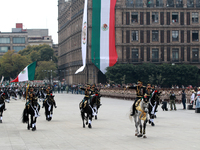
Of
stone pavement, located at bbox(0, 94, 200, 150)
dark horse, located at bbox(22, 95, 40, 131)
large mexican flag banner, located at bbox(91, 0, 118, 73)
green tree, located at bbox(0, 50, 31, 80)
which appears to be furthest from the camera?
green tree, located at bbox(0, 50, 31, 80)

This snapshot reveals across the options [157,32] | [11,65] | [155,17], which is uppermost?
[155,17]

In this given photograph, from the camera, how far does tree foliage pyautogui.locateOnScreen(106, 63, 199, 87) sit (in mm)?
73438

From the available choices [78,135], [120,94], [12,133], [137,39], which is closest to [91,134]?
[78,135]

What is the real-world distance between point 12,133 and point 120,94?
34.3m

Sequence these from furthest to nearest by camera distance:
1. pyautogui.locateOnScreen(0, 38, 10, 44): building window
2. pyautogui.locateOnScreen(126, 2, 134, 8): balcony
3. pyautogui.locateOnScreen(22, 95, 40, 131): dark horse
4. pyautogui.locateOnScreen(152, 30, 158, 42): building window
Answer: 1. pyautogui.locateOnScreen(0, 38, 10, 44): building window
2. pyautogui.locateOnScreen(152, 30, 158, 42): building window
3. pyautogui.locateOnScreen(126, 2, 134, 8): balcony
4. pyautogui.locateOnScreen(22, 95, 40, 131): dark horse

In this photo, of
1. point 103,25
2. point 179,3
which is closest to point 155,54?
point 179,3

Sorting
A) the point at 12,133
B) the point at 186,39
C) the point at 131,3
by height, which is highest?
the point at 131,3

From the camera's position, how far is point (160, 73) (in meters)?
73.8

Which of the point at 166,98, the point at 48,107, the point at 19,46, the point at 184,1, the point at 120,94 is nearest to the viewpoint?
the point at 48,107

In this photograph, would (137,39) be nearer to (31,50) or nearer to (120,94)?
(120,94)

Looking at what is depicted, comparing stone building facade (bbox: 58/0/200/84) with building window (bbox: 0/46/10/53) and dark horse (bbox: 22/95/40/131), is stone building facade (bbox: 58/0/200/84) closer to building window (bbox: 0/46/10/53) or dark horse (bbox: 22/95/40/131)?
dark horse (bbox: 22/95/40/131)

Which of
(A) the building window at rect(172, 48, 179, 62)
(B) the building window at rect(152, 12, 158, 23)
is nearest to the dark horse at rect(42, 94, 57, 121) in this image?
(B) the building window at rect(152, 12, 158, 23)

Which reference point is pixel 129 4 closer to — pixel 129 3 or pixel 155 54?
pixel 129 3

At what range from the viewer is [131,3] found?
264 ft
